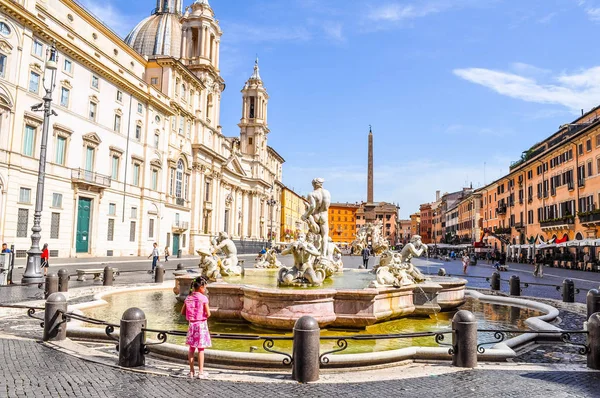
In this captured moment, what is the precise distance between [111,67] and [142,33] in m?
21.3

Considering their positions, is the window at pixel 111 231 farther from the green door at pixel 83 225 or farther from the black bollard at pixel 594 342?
the black bollard at pixel 594 342

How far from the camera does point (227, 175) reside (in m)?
63.7

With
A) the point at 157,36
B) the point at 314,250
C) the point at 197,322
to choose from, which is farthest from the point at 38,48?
the point at 157,36

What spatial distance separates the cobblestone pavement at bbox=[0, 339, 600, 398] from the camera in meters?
4.92

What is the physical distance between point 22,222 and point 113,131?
457 inches

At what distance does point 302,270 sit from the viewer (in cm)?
949

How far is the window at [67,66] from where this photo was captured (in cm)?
2934

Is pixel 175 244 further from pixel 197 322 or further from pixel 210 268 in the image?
pixel 197 322

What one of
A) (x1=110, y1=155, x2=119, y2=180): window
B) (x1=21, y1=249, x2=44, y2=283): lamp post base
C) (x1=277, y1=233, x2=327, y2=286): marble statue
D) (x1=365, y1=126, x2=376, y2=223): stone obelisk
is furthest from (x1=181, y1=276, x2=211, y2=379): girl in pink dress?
(x1=365, y1=126, x2=376, y2=223): stone obelisk

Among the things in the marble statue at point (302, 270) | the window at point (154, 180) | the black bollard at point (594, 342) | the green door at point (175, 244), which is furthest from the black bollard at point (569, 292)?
the green door at point (175, 244)

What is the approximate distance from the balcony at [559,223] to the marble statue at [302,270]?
3495cm

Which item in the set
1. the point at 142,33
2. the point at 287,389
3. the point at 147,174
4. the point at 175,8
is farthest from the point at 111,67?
the point at 287,389

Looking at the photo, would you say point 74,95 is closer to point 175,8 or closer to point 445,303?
point 445,303

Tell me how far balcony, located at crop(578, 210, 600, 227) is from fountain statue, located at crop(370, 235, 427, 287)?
91.3ft
